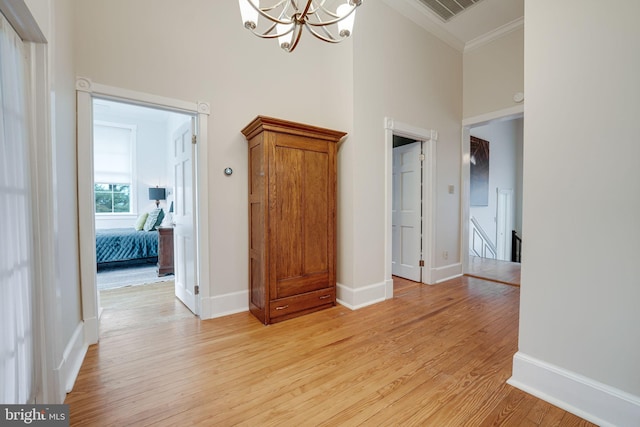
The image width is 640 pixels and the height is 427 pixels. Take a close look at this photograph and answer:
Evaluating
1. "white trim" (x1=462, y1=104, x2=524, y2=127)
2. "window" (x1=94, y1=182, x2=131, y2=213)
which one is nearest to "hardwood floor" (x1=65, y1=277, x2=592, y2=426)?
"white trim" (x1=462, y1=104, x2=524, y2=127)

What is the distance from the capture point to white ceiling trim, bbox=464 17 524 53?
11.6 ft

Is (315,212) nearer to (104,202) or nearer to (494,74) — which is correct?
(494,74)

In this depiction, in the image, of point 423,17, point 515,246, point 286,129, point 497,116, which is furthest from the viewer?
point 515,246

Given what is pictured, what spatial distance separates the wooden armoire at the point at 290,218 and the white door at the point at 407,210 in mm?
1459

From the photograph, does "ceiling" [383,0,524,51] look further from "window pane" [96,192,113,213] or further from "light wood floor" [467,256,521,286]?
"window pane" [96,192,113,213]

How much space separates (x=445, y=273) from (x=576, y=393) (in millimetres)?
2485

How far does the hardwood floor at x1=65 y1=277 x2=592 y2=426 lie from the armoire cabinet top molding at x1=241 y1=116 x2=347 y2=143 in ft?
6.00

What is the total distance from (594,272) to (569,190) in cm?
44

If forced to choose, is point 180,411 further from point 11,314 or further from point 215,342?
point 11,314

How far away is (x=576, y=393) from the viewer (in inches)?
55.3

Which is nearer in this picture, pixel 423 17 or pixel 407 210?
pixel 423 17

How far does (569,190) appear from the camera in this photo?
1431 millimetres

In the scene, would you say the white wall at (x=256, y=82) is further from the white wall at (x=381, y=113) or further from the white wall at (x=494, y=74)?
the white wall at (x=494, y=74)

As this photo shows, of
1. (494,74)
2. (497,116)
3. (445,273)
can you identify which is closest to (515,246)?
(445,273)
